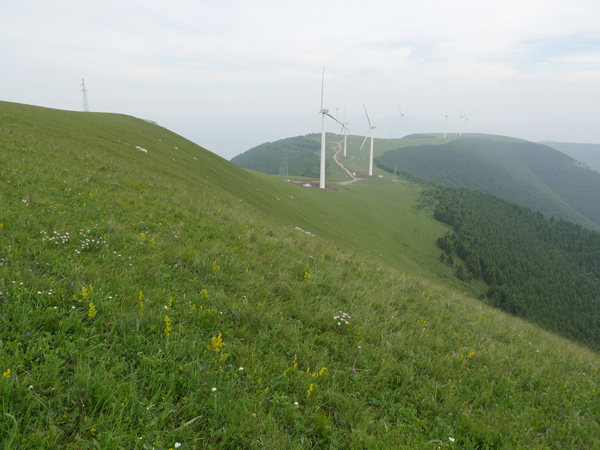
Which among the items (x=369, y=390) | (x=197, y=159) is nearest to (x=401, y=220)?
(x=197, y=159)

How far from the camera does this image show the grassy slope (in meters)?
3.75

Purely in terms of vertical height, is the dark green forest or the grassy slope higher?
the grassy slope

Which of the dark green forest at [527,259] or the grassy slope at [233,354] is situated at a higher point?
the grassy slope at [233,354]

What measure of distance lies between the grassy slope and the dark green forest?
77.4 meters

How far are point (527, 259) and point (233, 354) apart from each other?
130 metres

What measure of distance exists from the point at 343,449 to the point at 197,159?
47864 millimetres

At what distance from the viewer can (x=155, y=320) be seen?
17.5 feet

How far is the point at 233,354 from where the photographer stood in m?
5.13

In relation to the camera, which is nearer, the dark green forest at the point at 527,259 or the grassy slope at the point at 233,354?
the grassy slope at the point at 233,354

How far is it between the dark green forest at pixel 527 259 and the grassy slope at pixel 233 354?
77391 millimetres

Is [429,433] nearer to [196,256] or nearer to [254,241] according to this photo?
[196,256]

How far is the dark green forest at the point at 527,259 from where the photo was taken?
80.4 metres

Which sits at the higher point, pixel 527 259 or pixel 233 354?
pixel 233 354

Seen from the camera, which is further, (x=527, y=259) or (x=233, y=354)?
(x=527, y=259)
